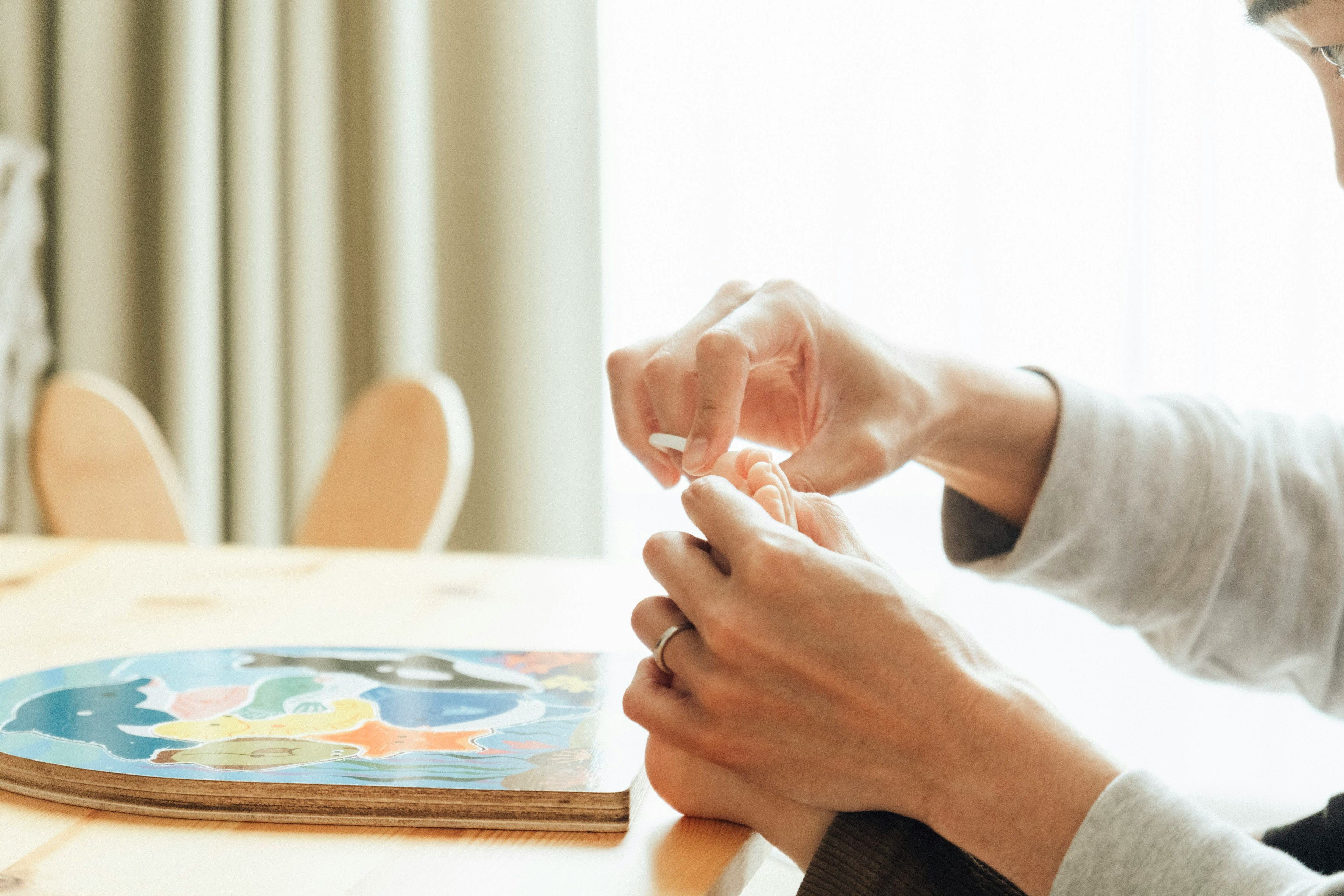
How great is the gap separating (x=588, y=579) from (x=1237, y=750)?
121 cm

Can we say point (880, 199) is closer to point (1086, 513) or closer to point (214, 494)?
point (1086, 513)

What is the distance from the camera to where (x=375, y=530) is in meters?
1.40

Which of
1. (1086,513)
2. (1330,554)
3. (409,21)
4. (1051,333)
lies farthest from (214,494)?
(1330,554)

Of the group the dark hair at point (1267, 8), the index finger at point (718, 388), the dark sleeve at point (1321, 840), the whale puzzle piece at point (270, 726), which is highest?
the dark hair at point (1267, 8)

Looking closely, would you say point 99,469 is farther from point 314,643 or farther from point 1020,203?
point 1020,203

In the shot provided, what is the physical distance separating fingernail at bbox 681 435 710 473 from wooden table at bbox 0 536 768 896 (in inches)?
6.3

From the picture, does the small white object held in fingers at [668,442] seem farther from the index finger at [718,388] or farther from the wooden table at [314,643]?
the wooden table at [314,643]

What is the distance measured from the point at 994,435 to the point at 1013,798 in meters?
0.42

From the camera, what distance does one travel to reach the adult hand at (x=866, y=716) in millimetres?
484

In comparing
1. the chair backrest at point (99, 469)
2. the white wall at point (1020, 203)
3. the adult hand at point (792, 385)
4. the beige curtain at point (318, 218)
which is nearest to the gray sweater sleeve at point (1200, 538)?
the adult hand at point (792, 385)

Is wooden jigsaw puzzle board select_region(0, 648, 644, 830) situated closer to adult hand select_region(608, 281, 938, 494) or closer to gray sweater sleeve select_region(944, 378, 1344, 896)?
adult hand select_region(608, 281, 938, 494)

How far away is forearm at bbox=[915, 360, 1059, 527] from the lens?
0.84m

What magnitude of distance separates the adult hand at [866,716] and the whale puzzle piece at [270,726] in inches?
6.4

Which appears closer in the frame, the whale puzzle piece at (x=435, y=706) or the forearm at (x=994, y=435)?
the whale puzzle piece at (x=435, y=706)
